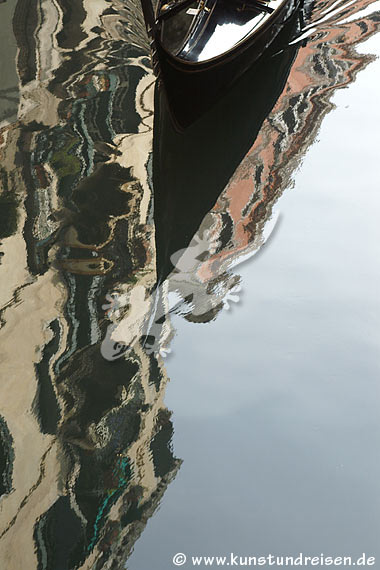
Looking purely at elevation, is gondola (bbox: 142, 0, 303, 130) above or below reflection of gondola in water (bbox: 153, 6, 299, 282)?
above

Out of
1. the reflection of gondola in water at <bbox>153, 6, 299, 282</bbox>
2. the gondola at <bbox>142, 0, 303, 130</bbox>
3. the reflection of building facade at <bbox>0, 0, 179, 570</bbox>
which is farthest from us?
the gondola at <bbox>142, 0, 303, 130</bbox>

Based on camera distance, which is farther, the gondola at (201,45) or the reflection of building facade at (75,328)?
the gondola at (201,45)

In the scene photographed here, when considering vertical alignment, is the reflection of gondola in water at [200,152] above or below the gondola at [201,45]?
below

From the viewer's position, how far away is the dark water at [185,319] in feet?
4.98

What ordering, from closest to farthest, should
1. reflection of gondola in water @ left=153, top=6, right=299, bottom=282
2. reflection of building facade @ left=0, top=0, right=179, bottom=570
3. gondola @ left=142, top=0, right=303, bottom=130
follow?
1. reflection of building facade @ left=0, top=0, right=179, bottom=570
2. reflection of gondola in water @ left=153, top=6, right=299, bottom=282
3. gondola @ left=142, top=0, right=303, bottom=130

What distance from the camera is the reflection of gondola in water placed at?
2.43 meters

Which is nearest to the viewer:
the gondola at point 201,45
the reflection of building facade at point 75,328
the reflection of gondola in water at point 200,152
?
the reflection of building facade at point 75,328

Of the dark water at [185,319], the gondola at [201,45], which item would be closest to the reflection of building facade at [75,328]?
the dark water at [185,319]

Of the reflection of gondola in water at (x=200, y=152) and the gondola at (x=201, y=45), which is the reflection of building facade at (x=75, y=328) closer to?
the reflection of gondola in water at (x=200, y=152)

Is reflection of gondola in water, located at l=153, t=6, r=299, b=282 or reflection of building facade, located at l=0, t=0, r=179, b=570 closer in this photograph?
reflection of building facade, located at l=0, t=0, r=179, b=570

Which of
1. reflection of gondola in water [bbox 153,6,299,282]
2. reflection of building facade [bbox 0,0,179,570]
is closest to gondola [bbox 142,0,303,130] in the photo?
reflection of gondola in water [bbox 153,6,299,282]

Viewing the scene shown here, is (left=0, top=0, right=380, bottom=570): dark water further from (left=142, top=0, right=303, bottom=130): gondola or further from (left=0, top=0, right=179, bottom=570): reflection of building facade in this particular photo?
(left=142, top=0, right=303, bottom=130): gondola

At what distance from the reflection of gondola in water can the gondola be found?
63 mm

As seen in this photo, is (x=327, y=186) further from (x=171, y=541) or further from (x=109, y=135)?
(x=171, y=541)
